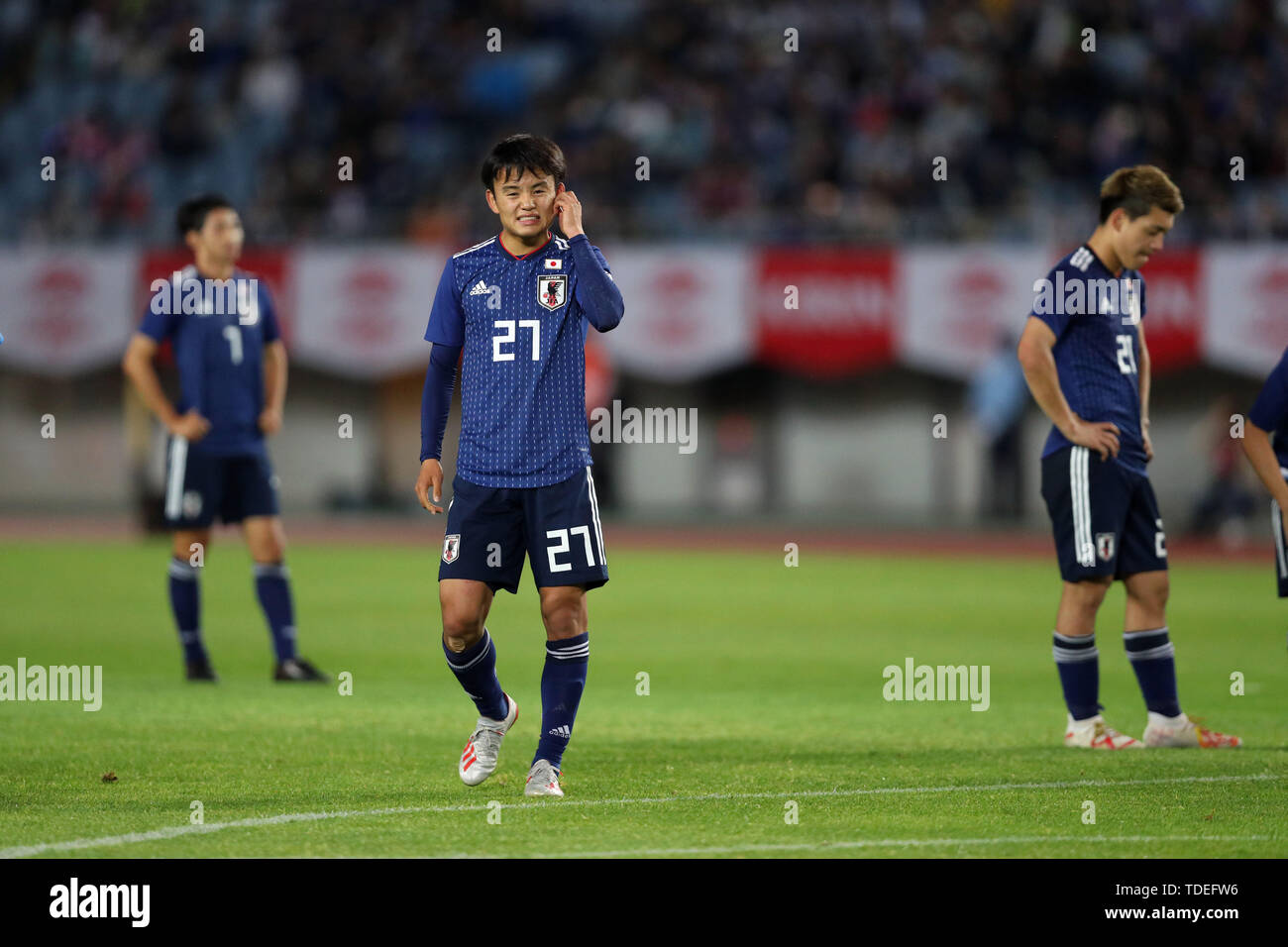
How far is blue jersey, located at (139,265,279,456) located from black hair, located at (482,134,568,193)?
13.0 ft

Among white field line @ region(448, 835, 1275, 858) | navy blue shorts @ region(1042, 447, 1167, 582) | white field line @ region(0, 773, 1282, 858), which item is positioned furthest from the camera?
navy blue shorts @ region(1042, 447, 1167, 582)

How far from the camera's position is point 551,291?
627cm

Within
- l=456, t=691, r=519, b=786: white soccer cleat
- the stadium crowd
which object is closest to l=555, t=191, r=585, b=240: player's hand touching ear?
l=456, t=691, r=519, b=786: white soccer cleat

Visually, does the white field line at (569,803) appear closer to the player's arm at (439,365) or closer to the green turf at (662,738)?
the green turf at (662,738)

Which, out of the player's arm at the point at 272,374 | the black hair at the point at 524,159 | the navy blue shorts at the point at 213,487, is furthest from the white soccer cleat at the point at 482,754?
the player's arm at the point at 272,374

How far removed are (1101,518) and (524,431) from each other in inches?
103

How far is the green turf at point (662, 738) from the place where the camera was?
5.47 meters

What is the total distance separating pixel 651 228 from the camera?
26.1m

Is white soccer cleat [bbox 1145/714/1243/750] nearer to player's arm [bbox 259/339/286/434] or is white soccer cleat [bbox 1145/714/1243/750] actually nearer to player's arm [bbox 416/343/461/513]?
player's arm [bbox 416/343/461/513]

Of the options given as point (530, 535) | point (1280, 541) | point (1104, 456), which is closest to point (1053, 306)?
point (1104, 456)

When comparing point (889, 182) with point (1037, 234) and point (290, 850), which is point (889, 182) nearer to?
point (1037, 234)

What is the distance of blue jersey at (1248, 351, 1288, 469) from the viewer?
7113mm

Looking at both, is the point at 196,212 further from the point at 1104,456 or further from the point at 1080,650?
the point at 1080,650

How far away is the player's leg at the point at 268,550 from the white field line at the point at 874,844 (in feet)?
16.0
